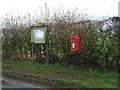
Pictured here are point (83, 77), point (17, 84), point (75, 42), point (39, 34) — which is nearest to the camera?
point (17, 84)

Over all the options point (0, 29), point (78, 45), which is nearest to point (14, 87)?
point (78, 45)

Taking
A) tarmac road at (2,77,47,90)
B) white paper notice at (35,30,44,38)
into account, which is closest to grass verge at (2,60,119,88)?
tarmac road at (2,77,47,90)

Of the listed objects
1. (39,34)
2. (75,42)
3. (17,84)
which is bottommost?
(17,84)

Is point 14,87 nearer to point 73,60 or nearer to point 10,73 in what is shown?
point 10,73

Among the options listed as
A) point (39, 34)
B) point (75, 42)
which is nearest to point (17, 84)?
point (75, 42)

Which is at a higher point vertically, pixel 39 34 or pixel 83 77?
pixel 39 34

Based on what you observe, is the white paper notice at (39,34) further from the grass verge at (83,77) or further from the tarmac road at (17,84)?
the tarmac road at (17,84)

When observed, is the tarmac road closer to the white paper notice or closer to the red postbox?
the red postbox

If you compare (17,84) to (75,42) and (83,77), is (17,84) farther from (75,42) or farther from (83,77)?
(75,42)

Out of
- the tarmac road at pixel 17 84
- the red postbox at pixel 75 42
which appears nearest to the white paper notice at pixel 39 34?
the red postbox at pixel 75 42

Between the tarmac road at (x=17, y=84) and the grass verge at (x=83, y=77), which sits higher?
the grass verge at (x=83, y=77)

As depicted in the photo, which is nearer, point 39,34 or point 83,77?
point 83,77

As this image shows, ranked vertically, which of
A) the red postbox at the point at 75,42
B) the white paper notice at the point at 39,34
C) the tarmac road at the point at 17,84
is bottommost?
the tarmac road at the point at 17,84

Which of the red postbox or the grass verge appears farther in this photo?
the red postbox
